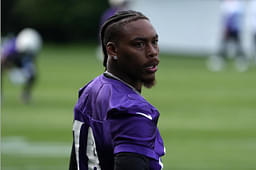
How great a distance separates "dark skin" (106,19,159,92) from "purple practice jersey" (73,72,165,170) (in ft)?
0.20

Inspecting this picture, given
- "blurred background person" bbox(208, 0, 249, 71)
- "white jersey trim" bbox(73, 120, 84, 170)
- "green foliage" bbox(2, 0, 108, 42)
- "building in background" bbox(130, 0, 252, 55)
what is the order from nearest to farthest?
"white jersey trim" bbox(73, 120, 84, 170) → "blurred background person" bbox(208, 0, 249, 71) → "building in background" bbox(130, 0, 252, 55) → "green foliage" bbox(2, 0, 108, 42)

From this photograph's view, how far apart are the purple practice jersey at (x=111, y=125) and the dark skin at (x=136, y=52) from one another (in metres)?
0.06

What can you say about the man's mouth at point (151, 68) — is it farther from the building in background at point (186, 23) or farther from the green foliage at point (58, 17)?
the green foliage at point (58, 17)

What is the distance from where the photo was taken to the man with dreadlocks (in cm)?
277

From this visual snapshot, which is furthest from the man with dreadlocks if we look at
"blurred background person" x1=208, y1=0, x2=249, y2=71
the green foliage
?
the green foliage

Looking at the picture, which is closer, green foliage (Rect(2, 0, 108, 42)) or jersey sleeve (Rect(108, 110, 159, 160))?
jersey sleeve (Rect(108, 110, 159, 160))

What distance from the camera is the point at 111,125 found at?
2818 mm

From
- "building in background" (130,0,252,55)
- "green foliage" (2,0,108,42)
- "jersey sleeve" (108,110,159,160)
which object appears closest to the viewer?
"jersey sleeve" (108,110,159,160)

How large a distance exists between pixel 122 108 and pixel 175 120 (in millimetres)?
10437

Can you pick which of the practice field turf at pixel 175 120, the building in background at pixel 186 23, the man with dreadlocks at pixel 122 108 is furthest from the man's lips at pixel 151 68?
the building in background at pixel 186 23

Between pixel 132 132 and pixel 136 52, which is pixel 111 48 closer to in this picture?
pixel 136 52

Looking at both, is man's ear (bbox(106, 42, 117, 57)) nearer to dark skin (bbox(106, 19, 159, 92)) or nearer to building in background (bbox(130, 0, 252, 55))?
dark skin (bbox(106, 19, 159, 92))

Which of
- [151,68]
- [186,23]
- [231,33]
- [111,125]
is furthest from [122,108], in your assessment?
[186,23]

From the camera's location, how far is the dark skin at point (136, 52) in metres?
2.95
